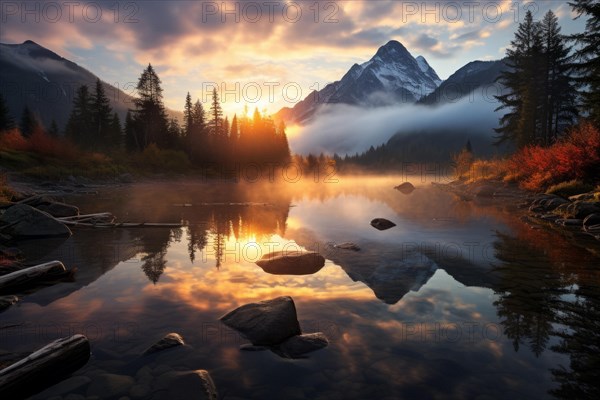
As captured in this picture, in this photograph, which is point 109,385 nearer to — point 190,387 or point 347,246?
point 190,387

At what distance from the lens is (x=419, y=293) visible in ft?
29.8

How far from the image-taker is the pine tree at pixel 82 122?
7581cm

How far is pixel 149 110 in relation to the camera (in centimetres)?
6869

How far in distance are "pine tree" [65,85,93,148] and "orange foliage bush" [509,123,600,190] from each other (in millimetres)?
76324

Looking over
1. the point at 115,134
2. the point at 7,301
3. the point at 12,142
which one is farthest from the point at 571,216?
the point at 115,134

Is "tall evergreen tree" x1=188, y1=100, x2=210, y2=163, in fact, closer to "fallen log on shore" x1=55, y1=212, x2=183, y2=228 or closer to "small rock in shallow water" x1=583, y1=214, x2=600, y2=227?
"fallen log on shore" x1=55, y1=212, x2=183, y2=228

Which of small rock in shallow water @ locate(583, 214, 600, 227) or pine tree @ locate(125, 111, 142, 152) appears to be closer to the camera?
small rock in shallow water @ locate(583, 214, 600, 227)

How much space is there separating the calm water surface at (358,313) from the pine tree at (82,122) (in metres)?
72.1

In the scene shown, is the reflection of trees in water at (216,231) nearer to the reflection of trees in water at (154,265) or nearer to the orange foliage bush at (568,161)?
the reflection of trees in water at (154,265)

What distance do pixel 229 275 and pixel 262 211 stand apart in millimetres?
15260

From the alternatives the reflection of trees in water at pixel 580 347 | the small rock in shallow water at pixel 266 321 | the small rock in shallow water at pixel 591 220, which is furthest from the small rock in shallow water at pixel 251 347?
→ the small rock in shallow water at pixel 591 220

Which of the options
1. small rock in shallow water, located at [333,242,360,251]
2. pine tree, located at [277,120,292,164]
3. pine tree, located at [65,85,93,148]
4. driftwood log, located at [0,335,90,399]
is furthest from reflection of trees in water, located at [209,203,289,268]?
pine tree, located at [277,120,292,164]

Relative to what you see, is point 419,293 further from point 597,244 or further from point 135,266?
point 597,244

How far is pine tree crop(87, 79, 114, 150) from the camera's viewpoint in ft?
237
